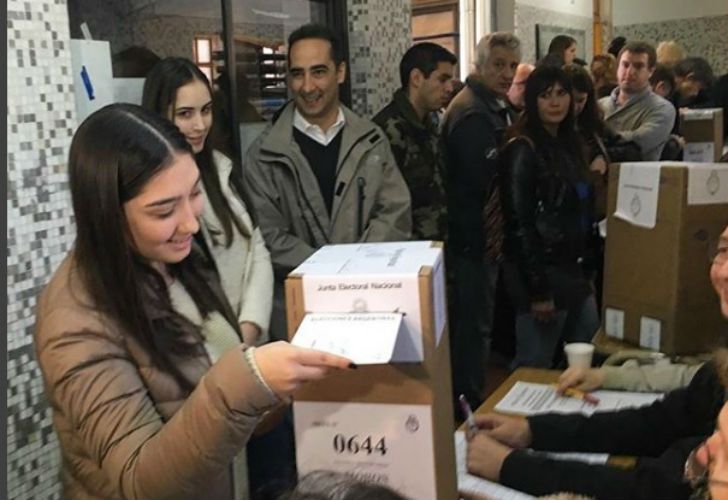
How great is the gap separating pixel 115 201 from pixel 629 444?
3.65 ft

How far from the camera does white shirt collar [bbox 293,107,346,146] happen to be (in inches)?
94.8

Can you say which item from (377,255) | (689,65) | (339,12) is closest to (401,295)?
(377,255)

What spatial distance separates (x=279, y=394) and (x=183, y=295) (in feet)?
1.32

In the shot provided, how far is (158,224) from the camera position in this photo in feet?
3.89

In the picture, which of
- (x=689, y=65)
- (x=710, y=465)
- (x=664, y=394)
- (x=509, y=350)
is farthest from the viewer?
(x=689, y=65)

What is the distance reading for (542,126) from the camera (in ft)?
9.34

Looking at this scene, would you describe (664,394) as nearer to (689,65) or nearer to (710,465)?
(710,465)

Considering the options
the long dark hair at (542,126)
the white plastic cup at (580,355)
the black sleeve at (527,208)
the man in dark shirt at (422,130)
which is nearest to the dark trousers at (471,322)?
the man in dark shirt at (422,130)

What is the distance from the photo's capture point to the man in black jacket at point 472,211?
120 inches

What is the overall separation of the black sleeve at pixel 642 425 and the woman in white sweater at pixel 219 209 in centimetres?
77

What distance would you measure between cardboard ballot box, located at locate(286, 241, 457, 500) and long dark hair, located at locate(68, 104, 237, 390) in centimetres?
26

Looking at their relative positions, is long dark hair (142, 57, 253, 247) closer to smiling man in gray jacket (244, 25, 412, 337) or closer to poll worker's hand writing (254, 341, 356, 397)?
smiling man in gray jacket (244, 25, 412, 337)

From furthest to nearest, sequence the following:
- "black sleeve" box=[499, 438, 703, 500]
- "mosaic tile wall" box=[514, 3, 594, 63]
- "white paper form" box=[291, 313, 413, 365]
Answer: "mosaic tile wall" box=[514, 3, 594, 63] → "black sleeve" box=[499, 438, 703, 500] → "white paper form" box=[291, 313, 413, 365]

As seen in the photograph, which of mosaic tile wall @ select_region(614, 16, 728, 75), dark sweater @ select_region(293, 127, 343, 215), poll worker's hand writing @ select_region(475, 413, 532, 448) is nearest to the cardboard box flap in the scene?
poll worker's hand writing @ select_region(475, 413, 532, 448)
